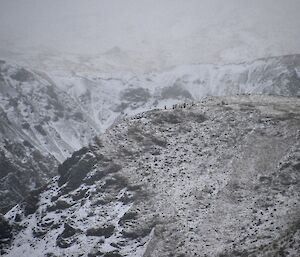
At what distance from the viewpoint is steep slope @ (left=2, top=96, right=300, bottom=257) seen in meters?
49.8

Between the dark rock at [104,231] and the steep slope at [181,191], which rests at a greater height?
the steep slope at [181,191]

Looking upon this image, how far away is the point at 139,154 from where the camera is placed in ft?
218

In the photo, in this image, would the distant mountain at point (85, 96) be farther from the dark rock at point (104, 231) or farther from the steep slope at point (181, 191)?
the dark rock at point (104, 231)

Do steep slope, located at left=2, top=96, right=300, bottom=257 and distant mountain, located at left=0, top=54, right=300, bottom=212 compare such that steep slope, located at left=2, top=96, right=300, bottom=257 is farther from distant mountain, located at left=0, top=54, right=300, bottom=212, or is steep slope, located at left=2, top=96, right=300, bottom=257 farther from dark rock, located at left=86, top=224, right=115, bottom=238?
distant mountain, located at left=0, top=54, right=300, bottom=212

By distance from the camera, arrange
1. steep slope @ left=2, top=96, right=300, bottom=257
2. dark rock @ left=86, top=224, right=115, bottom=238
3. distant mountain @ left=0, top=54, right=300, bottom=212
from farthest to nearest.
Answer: distant mountain @ left=0, top=54, right=300, bottom=212
dark rock @ left=86, top=224, right=115, bottom=238
steep slope @ left=2, top=96, right=300, bottom=257

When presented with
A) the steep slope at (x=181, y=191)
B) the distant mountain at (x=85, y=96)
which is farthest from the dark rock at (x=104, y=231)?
the distant mountain at (x=85, y=96)

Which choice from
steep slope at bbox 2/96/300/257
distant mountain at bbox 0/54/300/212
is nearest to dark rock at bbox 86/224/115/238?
steep slope at bbox 2/96/300/257

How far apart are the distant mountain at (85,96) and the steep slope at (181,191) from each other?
5054 cm

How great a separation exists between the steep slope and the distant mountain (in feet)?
166

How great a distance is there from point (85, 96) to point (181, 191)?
346 feet

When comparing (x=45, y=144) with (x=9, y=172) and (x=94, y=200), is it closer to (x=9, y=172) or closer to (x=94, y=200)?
(x=9, y=172)

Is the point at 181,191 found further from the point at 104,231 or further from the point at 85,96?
the point at 85,96

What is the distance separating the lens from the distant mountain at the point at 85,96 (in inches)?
4943

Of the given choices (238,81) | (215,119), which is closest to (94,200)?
(215,119)
